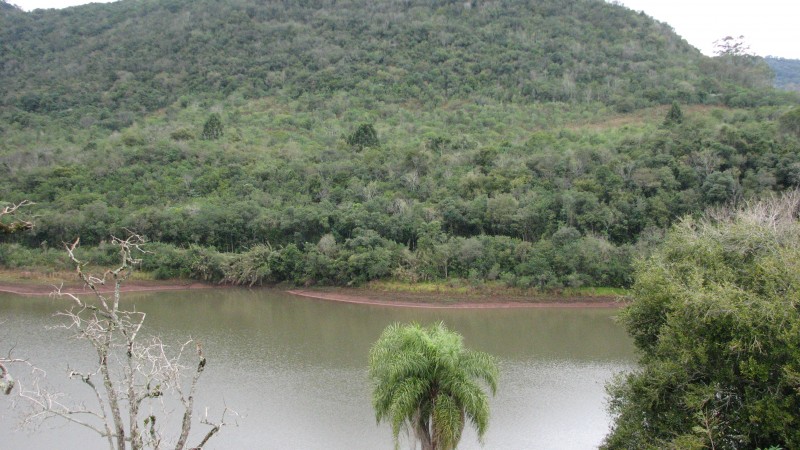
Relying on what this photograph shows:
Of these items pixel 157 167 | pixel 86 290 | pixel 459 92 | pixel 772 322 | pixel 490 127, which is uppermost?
pixel 459 92

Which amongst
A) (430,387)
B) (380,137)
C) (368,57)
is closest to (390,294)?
(430,387)

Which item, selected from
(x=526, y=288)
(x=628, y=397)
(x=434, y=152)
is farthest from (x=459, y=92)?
(x=628, y=397)

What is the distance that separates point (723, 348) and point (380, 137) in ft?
132

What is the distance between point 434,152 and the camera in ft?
138

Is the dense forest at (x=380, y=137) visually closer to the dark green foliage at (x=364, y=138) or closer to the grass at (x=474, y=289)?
the dark green foliage at (x=364, y=138)

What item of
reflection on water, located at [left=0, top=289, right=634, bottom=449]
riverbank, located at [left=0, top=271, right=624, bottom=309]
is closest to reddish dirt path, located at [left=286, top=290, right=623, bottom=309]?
riverbank, located at [left=0, top=271, right=624, bottom=309]

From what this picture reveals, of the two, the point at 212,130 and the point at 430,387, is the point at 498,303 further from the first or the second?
the point at 212,130

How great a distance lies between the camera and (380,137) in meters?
47.8

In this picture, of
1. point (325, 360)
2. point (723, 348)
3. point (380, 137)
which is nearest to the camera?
point (723, 348)

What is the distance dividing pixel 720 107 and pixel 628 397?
4337 cm

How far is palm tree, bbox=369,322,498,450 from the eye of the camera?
997 cm

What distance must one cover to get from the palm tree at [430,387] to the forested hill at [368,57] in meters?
44.3

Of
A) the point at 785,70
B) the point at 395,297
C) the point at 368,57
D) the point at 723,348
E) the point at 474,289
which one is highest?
the point at 785,70

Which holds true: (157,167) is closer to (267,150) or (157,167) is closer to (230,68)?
(267,150)
